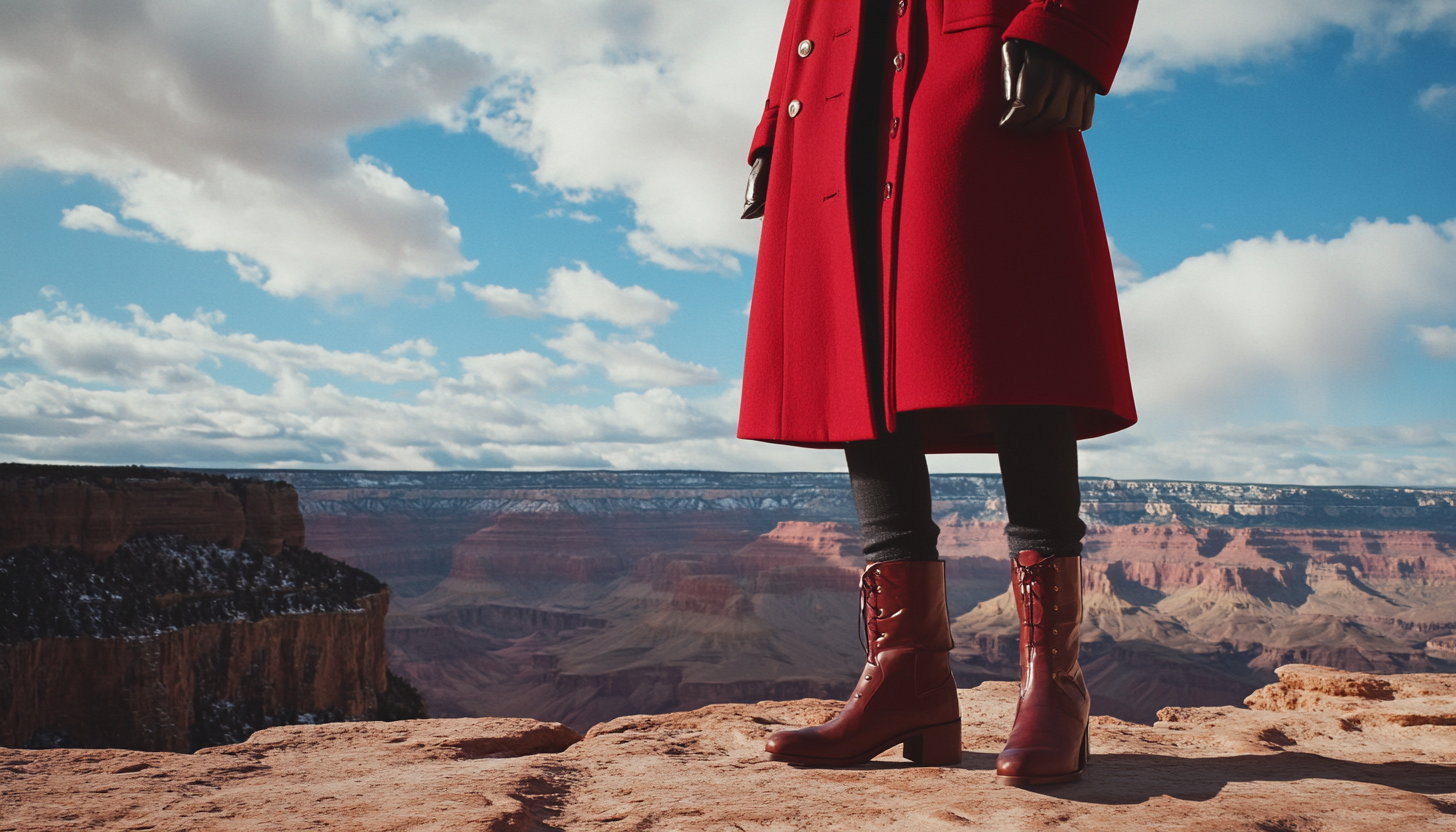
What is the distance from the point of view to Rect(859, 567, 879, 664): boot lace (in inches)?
77.5

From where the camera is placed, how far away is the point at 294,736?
8.52 feet

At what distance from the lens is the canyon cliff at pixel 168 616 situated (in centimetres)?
2108

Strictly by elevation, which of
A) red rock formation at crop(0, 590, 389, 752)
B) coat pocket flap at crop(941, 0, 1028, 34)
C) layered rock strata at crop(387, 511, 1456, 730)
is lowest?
layered rock strata at crop(387, 511, 1456, 730)

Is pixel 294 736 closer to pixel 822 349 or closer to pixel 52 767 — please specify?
pixel 52 767

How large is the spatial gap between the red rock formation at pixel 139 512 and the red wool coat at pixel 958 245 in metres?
28.0

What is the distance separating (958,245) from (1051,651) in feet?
2.79

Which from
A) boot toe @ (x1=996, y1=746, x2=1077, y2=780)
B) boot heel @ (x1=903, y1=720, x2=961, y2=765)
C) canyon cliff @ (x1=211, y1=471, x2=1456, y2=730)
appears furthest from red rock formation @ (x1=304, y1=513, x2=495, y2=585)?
boot toe @ (x1=996, y1=746, x2=1077, y2=780)

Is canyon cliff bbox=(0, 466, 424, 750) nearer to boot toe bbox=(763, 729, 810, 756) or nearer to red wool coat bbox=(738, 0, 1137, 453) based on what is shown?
boot toe bbox=(763, 729, 810, 756)

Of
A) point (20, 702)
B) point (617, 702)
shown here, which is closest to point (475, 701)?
point (617, 702)

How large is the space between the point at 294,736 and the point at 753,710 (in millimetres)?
1439

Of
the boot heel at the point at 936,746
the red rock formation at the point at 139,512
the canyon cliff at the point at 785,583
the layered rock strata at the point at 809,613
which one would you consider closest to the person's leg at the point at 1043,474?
the boot heel at the point at 936,746

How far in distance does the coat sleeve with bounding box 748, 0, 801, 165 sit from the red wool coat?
0.22 meters

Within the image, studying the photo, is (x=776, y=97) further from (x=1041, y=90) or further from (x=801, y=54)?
(x=1041, y=90)

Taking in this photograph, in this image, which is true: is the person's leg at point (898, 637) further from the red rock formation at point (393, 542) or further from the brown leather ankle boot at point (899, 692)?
the red rock formation at point (393, 542)
